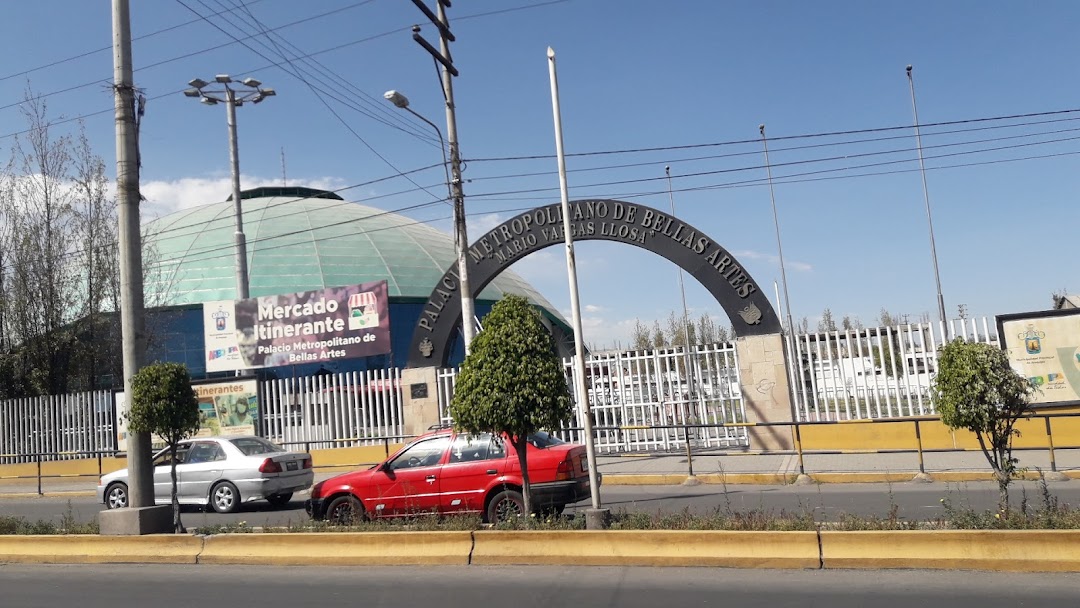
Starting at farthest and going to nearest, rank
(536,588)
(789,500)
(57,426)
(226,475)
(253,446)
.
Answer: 1. (57,426)
2. (253,446)
3. (226,475)
4. (789,500)
5. (536,588)

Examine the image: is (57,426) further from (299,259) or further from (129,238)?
(299,259)

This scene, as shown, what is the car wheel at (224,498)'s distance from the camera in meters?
16.2

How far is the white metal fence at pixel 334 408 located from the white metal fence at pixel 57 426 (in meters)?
5.80

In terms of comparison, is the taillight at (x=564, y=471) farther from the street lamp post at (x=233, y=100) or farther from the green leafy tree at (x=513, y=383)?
the street lamp post at (x=233, y=100)

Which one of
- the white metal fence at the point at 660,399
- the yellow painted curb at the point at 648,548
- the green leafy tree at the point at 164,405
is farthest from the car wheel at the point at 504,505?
the white metal fence at the point at 660,399

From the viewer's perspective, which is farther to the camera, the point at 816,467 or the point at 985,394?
the point at 816,467

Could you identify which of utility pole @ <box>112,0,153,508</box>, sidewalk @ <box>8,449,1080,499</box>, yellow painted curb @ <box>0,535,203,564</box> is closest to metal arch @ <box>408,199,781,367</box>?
sidewalk @ <box>8,449,1080,499</box>

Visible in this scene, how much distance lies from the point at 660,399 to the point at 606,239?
4.32 metres

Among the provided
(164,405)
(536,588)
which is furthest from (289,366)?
(536,588)

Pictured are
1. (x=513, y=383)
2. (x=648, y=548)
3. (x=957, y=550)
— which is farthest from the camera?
(x=513, y=383)

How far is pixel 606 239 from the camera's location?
71.5 feet

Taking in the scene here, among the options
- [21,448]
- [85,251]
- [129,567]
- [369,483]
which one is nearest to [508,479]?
[369,483]

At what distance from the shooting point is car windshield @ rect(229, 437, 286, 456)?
16781 millimetres

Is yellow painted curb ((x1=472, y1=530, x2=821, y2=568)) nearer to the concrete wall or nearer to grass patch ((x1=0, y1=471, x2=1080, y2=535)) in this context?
grass patch ((x1=0, y1=471, x2=1080, y2=535))
